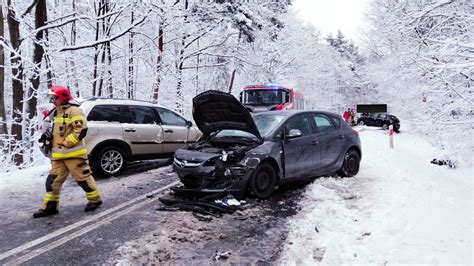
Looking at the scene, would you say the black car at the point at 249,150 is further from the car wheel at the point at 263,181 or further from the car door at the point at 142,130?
the car door at the point at 142,130

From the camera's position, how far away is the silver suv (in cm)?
756

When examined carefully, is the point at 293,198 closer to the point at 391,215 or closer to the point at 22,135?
the point at 391,215

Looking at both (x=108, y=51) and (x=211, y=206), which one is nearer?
(x=211, y=206)

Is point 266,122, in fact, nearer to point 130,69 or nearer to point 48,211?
point 48,211

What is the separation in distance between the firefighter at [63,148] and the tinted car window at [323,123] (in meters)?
4.57

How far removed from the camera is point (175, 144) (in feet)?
30.1

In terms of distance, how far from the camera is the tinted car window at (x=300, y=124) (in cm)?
659

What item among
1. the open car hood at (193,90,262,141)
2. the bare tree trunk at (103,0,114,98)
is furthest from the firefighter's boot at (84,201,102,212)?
the bare tree trunk at (103,0,114,98)

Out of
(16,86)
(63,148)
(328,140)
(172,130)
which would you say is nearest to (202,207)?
(63,148)

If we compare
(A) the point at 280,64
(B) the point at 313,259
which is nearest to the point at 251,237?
(B) the point at 313,259

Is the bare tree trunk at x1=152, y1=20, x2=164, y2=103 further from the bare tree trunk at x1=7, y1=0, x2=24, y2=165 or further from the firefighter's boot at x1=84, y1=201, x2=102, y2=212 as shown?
the firefighter's boot at x1=84, y1=201, x2=102, y2=212

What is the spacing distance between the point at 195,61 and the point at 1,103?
38.5 ft

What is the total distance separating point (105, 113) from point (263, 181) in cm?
414

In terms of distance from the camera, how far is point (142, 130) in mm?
8414
